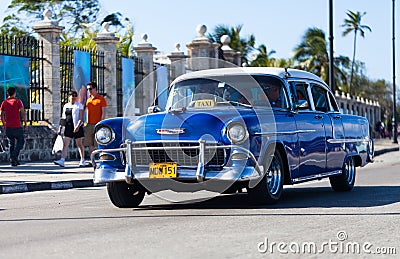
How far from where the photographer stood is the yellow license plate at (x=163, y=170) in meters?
9.41

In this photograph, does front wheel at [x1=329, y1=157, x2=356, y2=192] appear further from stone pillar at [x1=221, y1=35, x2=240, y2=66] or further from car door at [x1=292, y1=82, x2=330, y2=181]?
stone pillar at [x1=221, y1=35, x2=240, y2=66]

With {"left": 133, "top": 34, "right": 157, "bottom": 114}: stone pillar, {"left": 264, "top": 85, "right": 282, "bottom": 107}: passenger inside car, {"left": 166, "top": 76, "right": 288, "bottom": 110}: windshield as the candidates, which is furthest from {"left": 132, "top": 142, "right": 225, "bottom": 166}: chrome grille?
{"left": 133, "top": 34, "right": 157, "bottom": 114}: stone pillar

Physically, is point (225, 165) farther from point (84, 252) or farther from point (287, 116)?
point (84, 252)

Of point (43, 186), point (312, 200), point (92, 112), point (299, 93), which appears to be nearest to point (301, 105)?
point (299, 93)

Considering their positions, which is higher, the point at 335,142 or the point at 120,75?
the point at 120,75

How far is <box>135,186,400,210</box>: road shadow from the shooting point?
403 inches

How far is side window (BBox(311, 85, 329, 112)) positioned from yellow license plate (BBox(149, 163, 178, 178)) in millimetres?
3334

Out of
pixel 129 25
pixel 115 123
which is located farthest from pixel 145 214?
pixel 129 25

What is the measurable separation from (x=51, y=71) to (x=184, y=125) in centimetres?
1339

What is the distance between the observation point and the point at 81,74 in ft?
76.3

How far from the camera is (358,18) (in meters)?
70.4

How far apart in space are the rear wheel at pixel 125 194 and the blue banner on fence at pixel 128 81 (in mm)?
15795

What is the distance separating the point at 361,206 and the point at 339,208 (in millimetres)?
375

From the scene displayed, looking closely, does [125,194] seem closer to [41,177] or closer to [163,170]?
[163,170]
